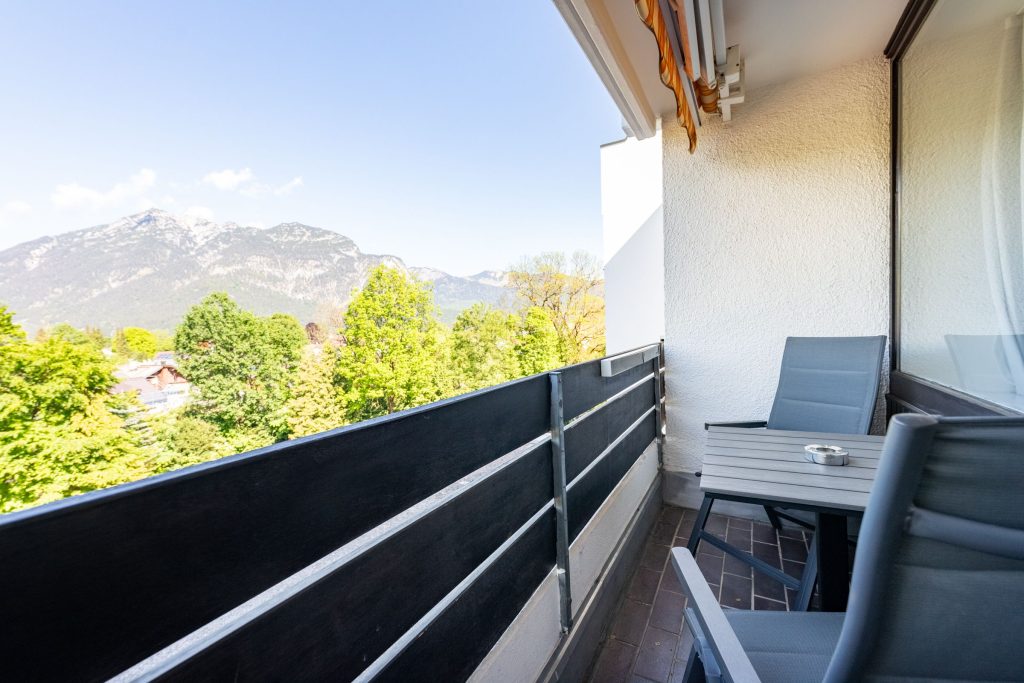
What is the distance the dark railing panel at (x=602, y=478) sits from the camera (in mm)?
1467

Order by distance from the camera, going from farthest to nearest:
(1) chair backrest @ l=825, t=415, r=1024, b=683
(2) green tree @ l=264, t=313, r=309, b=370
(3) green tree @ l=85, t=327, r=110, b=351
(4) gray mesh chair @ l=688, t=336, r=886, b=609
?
(2) green tree @ l=264, t=313, r=309, b=370
(3) green tree @ l=85, t=327, r=110, b=351
(4) gray mesh chair @ l=688, t=336, r=886, b=609
(1) chair backrest @ l=825, t=415, r=1024, b=683

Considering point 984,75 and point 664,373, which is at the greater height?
point 984,75

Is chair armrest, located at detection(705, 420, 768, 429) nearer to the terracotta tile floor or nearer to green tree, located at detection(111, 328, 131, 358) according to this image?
the terracotta tile floor

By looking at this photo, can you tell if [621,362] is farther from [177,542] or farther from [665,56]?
[177,542]

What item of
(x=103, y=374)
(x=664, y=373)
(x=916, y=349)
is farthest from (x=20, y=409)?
(x=916, y=349)

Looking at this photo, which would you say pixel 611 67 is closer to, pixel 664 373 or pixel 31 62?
pixel 664 373

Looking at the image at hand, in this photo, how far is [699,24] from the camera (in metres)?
1.59

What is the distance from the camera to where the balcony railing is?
0.39m

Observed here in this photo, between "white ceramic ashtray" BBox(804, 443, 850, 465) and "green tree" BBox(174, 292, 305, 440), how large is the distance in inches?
1055

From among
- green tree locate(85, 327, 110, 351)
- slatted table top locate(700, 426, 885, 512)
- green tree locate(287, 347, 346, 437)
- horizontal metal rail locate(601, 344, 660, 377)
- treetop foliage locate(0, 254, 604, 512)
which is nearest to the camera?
slatted table top locate(700, 426, 885, 512)

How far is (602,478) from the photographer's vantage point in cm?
174

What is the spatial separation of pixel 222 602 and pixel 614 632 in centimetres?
152

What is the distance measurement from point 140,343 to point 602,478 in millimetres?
33666

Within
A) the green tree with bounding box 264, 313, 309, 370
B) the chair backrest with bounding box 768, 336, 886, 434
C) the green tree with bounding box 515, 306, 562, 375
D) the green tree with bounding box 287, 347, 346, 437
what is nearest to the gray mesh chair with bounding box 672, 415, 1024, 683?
the chair backrest with bounding box 768, 336, 886, 434
